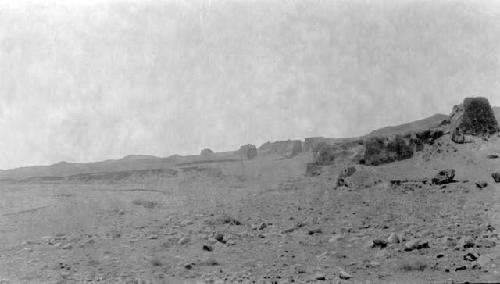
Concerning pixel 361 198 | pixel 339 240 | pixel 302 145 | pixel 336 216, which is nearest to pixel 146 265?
pixel 339 240

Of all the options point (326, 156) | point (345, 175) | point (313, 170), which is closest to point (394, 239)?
point (345, 175)

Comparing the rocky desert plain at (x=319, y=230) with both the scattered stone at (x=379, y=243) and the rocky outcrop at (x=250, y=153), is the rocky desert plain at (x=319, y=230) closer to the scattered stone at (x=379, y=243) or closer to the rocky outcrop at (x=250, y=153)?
the scattered stone at (x=379, y=243)

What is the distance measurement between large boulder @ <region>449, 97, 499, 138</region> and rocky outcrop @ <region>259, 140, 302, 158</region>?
1282 inches

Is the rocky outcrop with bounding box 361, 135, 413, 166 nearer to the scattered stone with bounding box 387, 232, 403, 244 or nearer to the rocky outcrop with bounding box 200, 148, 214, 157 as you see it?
the scattered stone with bounding box 387, 232, 403, 244

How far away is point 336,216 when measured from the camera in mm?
12719

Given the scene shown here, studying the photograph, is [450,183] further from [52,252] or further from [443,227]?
[52,252]

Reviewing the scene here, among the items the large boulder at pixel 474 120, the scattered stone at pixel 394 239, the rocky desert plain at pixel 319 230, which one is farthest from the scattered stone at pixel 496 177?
the scattered stone at pixel 394 239

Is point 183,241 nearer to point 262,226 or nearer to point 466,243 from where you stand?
point 262,226

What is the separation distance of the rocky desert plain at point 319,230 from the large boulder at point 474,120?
0.17 ft

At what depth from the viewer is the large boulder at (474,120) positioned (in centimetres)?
1958

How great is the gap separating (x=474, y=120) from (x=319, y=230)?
1275 centimetres

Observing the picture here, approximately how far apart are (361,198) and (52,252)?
9.90 meters

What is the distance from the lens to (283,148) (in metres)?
61.0

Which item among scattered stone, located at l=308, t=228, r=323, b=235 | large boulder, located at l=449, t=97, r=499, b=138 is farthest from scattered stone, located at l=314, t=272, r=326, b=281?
large boulder, located at l=449, t=97, r=499, b=138
